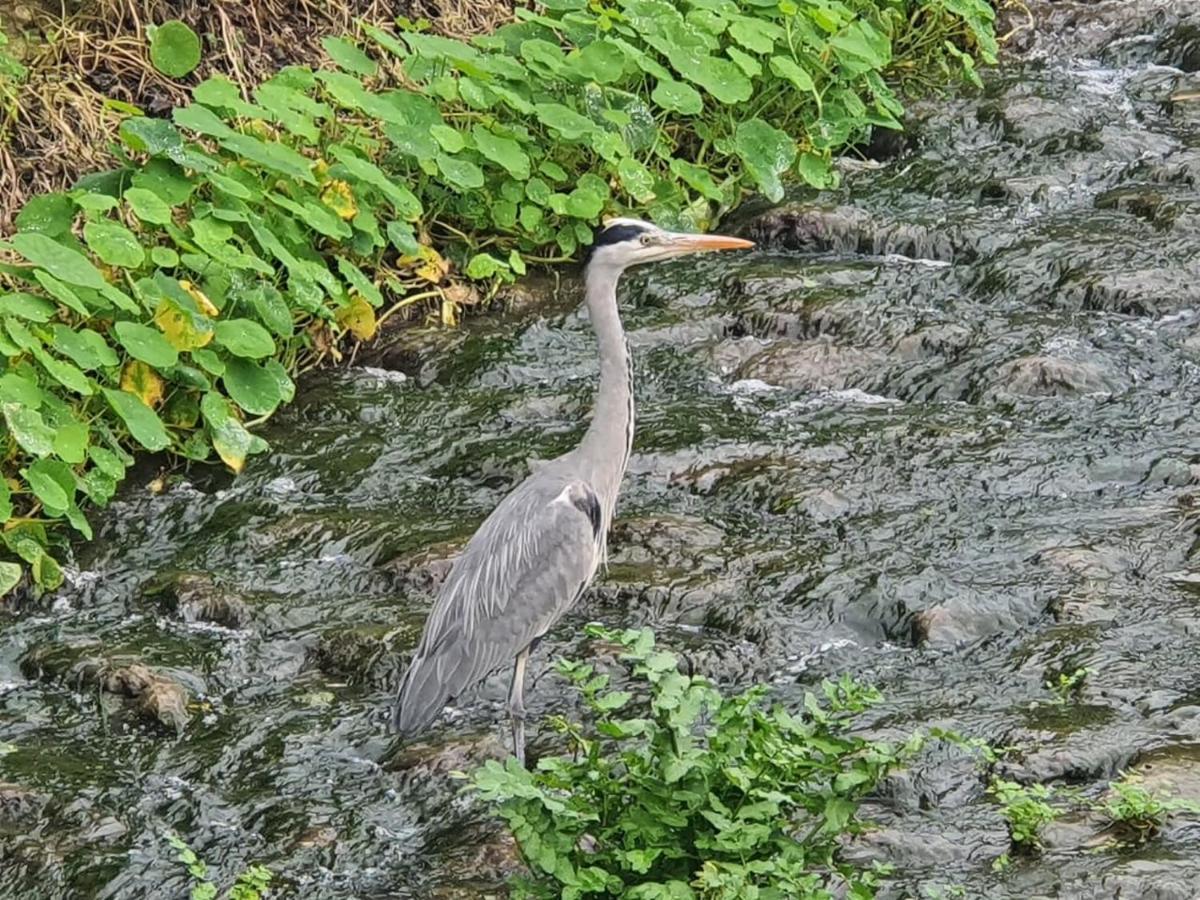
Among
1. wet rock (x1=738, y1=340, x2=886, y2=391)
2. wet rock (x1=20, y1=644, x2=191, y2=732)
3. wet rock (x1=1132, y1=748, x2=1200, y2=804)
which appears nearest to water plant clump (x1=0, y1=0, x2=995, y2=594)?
wet rock (x1=20, y1=644, x2=191, y2=732)

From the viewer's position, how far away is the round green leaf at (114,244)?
22.9 feet

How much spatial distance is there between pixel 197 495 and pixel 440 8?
11.9 feet

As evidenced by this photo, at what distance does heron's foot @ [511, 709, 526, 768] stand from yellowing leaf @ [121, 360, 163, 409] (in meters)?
2.31

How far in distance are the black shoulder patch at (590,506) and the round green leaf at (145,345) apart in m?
1.89

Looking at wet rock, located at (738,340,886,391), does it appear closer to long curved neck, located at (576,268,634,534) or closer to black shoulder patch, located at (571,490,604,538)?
long curved neck, located at (576,268,634,534)

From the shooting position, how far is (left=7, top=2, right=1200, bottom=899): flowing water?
201 inches

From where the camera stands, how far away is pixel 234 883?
4.93 m

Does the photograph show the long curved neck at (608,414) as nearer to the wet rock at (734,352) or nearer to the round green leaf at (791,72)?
the wet rock at (734,352)

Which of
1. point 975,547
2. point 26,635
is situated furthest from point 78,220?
point 975,547

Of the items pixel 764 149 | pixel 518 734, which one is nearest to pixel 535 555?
pixel 518 734

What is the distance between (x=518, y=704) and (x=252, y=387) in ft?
7.45

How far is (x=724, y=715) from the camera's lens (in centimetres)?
425

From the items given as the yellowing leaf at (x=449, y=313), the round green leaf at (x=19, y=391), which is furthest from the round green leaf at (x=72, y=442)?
the yellowing leaf at (x=449, y=313)

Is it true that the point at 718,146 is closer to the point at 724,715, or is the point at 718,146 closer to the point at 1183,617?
the point at 1183,617
